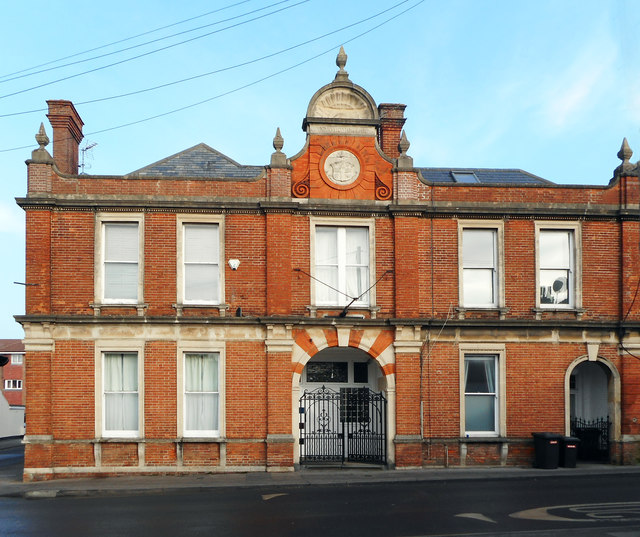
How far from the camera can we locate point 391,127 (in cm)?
2428

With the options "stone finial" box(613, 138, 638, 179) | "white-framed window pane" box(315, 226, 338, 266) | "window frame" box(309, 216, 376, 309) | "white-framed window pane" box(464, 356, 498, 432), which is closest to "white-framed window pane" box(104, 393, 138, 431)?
"window frame" box(309, 216, 376, 309)

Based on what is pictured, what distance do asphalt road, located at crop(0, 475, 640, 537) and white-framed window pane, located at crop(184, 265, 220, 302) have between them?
5.43 metres

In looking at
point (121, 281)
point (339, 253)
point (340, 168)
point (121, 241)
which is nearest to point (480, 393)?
point (339, 253)

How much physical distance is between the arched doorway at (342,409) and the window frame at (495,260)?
330 centimetres

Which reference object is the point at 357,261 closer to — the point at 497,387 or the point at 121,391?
the point at 497,387

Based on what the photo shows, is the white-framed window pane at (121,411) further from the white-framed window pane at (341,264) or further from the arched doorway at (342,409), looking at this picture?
the white-framed window pane at (341,264)

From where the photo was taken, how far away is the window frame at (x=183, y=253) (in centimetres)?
2092

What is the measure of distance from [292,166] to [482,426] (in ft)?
29.3

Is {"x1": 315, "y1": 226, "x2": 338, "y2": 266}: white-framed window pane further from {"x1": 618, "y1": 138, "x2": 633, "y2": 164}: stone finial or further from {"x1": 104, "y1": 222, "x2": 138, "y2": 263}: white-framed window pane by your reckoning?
{"x1": 618, "y1": 138, "x2": 633, "y2": 164}: stone finial

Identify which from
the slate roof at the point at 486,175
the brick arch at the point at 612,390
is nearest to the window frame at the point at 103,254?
the slate roof at the point at 486,175

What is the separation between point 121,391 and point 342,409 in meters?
6.33

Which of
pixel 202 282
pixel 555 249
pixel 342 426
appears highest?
pixel 555 249

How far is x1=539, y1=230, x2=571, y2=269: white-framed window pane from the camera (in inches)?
871

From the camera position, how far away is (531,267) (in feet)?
71.8
